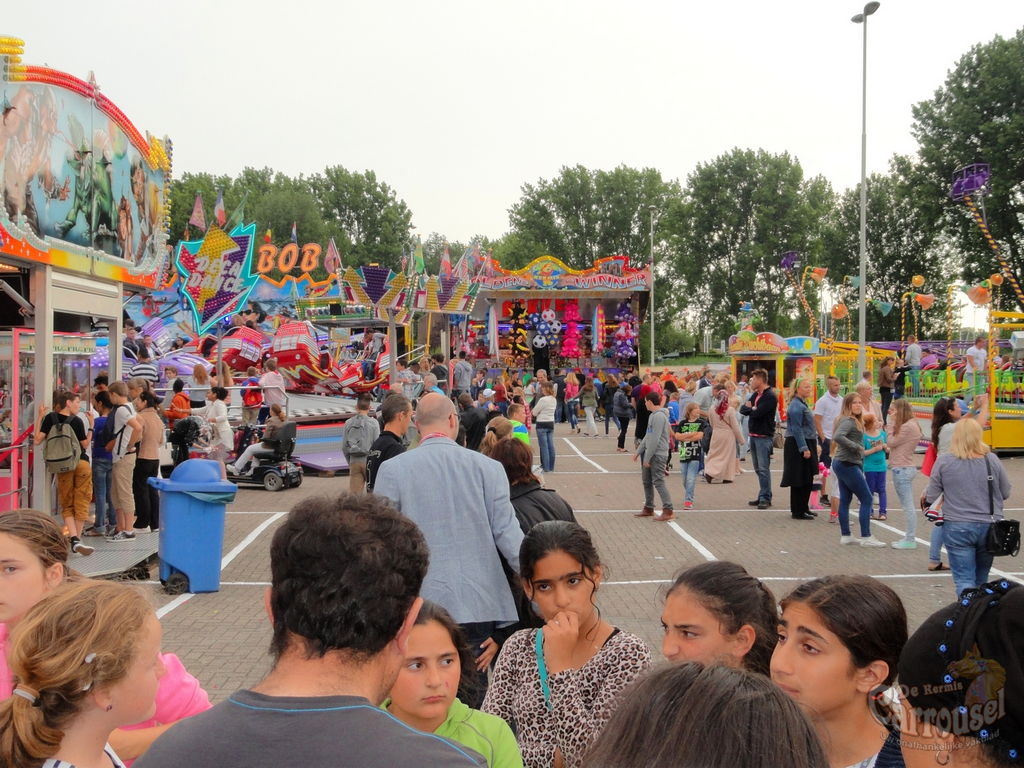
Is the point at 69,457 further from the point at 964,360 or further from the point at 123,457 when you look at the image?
the point at 964,360

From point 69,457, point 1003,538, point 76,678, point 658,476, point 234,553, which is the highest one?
point 76,678

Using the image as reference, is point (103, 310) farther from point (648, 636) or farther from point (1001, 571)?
point (1001, 571)

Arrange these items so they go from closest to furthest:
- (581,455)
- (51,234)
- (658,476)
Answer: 1. (51,234)
2. (658,476)
3. (581,455)

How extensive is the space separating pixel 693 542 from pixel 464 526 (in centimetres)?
674

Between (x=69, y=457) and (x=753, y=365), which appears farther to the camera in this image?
(x=753, y=365)

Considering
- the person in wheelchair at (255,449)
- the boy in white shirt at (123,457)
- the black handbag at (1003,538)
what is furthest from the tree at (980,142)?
the boy in white shirt at (123,457)

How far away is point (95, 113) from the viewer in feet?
35.0

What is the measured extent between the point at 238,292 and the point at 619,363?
64.1 ft

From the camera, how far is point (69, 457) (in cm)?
920

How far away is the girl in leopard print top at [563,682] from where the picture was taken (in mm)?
2838

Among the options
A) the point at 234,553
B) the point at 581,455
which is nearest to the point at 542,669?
the point at 234,553

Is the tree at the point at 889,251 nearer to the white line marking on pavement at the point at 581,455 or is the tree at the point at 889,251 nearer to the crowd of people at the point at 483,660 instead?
the white line marking on pavement at the point at 581,455

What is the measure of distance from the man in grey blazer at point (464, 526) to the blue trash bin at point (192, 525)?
13.9 feet

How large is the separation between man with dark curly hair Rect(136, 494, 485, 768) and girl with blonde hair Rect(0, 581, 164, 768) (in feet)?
2.20
